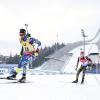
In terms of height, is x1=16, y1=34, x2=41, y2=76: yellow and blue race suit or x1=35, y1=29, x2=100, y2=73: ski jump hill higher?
x1=35, y1=29, x2=100, y2=73: ski jump hill

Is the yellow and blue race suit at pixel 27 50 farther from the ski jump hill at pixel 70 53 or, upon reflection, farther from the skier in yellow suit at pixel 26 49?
the ski jump hill at pixel 70 53

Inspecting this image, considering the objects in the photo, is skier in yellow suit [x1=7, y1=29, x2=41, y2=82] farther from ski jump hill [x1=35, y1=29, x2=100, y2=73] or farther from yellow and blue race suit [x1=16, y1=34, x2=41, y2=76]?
ski jump hill [x1=35, y1=29, x2=100, y2=73]

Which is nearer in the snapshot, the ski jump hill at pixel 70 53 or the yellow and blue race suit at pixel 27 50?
the yellow and blue race suit at pixel 27 50

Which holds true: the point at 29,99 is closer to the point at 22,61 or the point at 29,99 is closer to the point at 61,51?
the point at 22,61

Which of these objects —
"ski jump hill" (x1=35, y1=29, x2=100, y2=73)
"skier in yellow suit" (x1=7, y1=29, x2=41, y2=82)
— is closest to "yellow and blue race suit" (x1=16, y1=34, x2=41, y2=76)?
"skier in yellow suit" (x1=7, y1=29, x2=41, y2=82)

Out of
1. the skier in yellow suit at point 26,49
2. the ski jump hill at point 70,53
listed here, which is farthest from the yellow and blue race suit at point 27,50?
the ski jump hill at point 70,53

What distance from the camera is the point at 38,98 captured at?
7.83 m

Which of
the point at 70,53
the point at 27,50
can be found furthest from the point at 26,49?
the point at 70,53

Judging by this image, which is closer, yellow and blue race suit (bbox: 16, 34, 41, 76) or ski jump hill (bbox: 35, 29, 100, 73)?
yellow and blue race suit (bbox: 16, 34, 41, 76)

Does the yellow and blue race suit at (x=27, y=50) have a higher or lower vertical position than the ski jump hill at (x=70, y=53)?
lower

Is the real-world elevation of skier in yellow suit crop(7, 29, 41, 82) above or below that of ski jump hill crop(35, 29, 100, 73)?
below

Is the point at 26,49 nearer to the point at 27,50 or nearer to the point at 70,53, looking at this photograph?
the point at 27,50

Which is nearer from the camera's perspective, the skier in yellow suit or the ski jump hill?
the skier in yellow suit

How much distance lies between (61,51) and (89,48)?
32.3 ft
